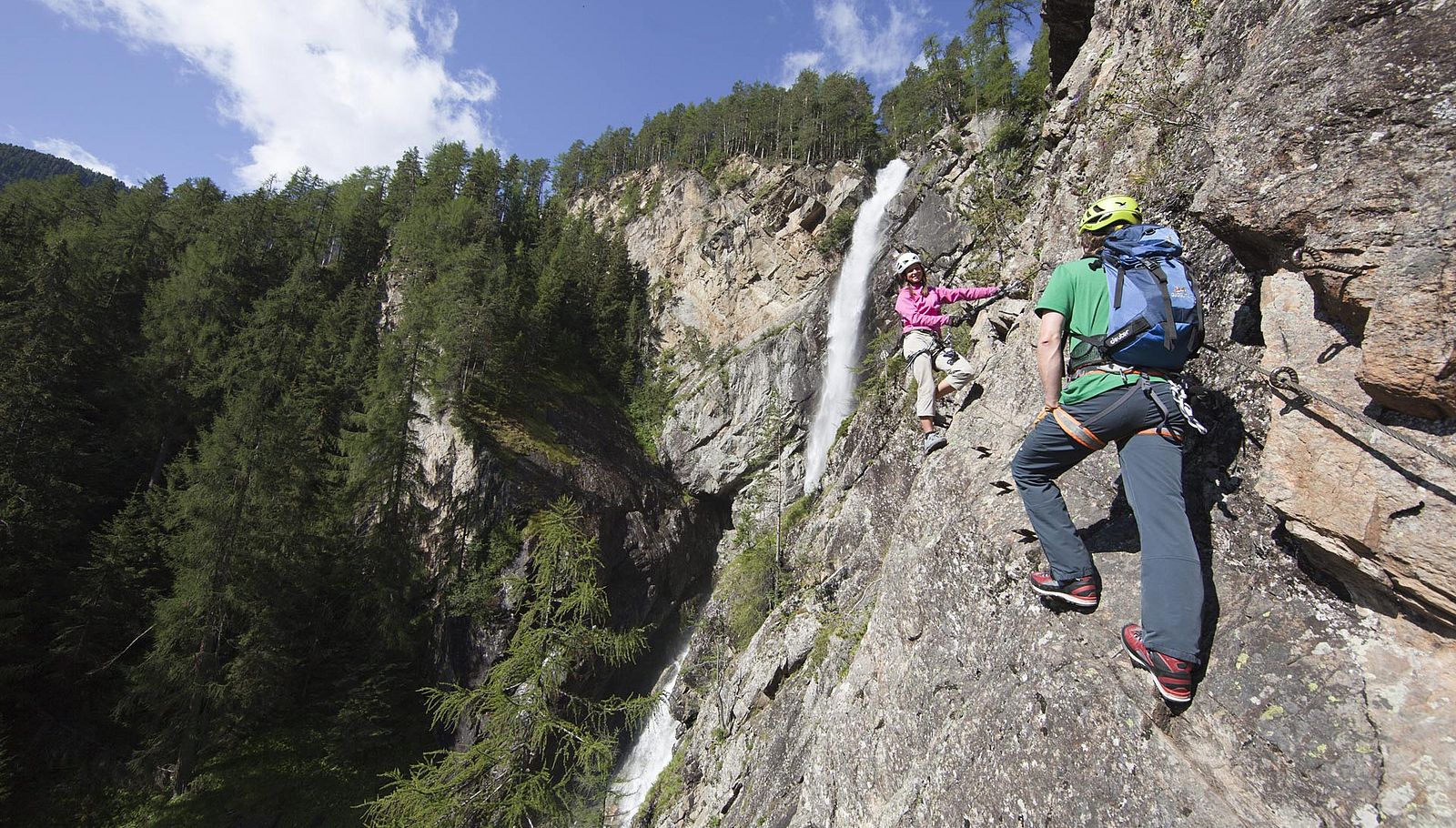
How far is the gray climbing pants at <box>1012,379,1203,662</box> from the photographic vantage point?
299cm

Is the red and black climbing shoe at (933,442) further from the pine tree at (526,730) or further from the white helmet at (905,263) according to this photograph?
the pine tree at (526,730)

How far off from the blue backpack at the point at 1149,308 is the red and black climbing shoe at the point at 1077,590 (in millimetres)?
1478

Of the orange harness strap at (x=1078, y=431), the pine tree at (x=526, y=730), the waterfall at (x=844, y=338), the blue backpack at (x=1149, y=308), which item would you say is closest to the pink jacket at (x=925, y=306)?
the blue backpack at (x=1149, y=308)

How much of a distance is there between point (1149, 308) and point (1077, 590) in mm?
1902

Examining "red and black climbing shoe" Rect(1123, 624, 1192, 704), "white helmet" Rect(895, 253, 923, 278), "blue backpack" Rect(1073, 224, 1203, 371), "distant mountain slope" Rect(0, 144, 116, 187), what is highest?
"distant mountain slope" Rect(0, 144, 116, 187)

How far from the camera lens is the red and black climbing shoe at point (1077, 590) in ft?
12.4

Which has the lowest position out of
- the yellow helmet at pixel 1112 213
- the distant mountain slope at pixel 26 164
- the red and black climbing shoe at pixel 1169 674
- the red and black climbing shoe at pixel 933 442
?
the red and black climbing shoe at pixel 1169 674

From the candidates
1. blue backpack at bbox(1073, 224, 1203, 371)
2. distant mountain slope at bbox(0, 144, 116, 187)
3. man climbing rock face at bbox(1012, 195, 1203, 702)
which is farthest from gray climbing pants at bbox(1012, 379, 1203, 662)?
distant mountain slope at bbox(0, 144, 116, 187)

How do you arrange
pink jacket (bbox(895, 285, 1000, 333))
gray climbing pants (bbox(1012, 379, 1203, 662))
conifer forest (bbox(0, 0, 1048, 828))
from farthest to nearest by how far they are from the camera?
conifer forest (bbox(0, 0, 1048, 828)) → pink jacket (bbox(895, 285, 1000, 333)) → gray climbing pants (bbox(1012, 379, 1203, 662))

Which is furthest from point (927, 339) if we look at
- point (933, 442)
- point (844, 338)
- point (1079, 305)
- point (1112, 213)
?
point (844, 338)

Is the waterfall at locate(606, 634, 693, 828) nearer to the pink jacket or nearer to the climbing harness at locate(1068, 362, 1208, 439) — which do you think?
the pink jacket

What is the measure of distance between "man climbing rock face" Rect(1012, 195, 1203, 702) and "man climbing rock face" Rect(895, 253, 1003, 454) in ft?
11.8

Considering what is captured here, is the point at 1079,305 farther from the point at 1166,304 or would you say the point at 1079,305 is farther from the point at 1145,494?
the point at 1145,494

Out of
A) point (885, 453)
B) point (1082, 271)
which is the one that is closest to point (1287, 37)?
point (1082, 271)
